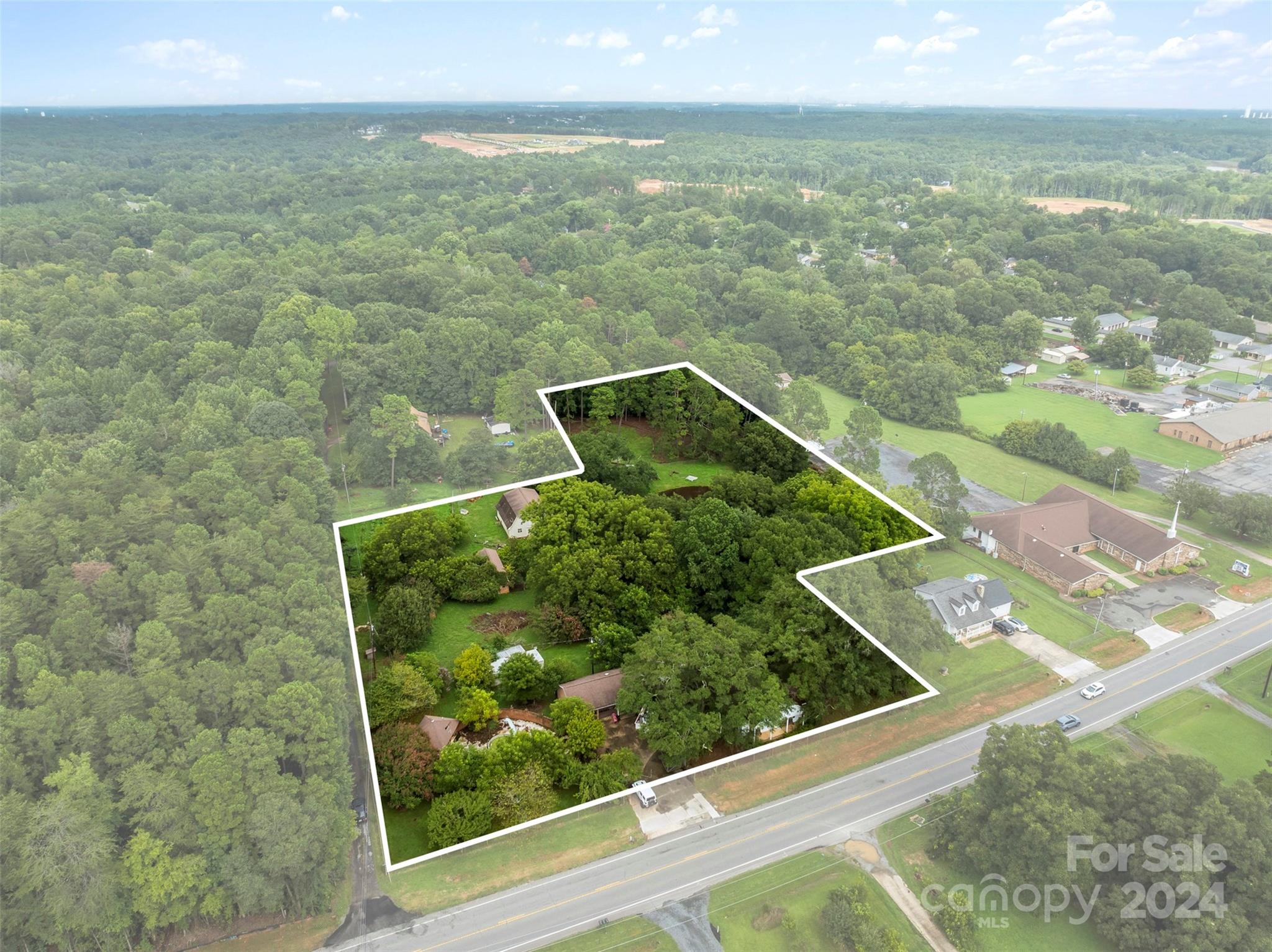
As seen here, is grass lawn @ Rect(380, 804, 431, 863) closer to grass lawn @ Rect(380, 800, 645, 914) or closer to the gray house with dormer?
the gray house with dormer

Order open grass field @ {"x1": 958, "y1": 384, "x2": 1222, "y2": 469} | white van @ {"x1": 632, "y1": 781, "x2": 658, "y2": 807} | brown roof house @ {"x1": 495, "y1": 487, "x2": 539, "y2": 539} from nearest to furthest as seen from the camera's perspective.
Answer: brown roof house @ {"x1": 495, "y1": 487, "x2": 539, "y2": 539} → white van @ {"x1": 632, "y1": 781, "x2": 658, "y2": 807} → open grass field @ {"x1": 958, "y1": 384, "x2": 1222, "y2": 469}

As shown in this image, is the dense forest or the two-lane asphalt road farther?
the two-lane asphalt road

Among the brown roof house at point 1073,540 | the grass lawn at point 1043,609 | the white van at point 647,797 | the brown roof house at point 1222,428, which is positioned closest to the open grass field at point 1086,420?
the brown roof house at point 1222,428

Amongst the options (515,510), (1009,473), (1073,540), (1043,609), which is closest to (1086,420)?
(1009,473)

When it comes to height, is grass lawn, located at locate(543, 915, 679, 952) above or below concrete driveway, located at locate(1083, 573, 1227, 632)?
above

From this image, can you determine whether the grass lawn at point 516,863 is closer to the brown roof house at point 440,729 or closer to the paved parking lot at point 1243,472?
the brown roof house at point 440,729

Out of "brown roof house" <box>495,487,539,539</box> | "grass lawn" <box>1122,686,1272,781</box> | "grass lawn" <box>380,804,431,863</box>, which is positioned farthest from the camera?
"grass lawn" <box>1122,686,1272,781</box>

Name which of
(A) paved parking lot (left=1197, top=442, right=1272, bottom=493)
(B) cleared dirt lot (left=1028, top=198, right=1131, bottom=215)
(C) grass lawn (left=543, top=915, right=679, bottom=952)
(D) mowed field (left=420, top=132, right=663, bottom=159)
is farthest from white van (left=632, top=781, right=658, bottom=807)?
(D) mowed field (left=420, top=132, right=663, bottom=159)
